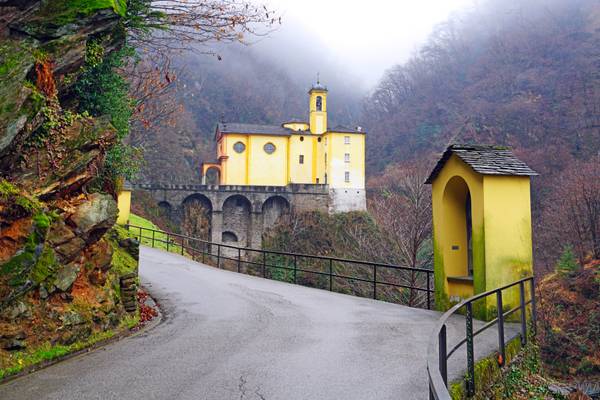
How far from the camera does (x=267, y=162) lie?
54.8 meters

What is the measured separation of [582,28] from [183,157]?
2168 inches

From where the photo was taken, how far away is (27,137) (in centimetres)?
665

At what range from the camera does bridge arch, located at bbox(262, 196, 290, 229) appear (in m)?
50.9

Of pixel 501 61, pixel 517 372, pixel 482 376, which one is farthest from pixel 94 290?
pixel 501 61

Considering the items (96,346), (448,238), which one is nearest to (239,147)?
(448,238)

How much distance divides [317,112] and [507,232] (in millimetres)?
49056

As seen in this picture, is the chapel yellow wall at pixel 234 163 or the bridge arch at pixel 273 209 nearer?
the bridge arch at pixel 273 209

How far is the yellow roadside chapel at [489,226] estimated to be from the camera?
8.38 m

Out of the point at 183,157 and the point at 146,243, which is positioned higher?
the point at 183,157

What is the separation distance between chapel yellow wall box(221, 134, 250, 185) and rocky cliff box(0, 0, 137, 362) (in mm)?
45434

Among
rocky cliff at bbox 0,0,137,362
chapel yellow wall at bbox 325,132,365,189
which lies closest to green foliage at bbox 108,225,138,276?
rocky cliff at bbox 0,0,137,362

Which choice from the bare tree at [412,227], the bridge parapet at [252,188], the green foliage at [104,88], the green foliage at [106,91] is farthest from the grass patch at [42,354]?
the bridge parapet at [252,188]

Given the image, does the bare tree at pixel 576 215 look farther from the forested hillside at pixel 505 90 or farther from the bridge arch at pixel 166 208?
the bridge arch at pixel 166 208

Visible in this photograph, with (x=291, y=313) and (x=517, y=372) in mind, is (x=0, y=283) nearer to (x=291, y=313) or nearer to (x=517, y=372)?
(x=291, y=313)
